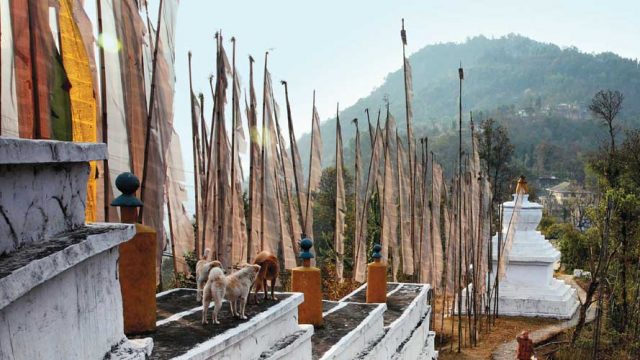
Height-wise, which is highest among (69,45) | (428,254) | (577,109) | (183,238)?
(577,109)

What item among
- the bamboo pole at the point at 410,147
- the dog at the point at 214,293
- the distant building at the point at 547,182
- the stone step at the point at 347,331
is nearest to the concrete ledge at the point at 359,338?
the stone step at the point at 347,331

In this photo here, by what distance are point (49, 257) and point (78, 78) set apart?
15.7 feet

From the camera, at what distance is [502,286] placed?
65.0 feet

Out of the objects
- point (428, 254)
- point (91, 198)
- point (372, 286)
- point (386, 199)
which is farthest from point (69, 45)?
point (428, 254)

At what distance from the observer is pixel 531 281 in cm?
1958

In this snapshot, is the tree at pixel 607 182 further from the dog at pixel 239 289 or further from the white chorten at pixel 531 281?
the dog at pixel 239 289

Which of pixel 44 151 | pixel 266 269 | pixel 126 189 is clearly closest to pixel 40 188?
pixel 44 151

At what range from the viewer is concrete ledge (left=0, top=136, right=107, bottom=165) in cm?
213

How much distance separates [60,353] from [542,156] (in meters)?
108

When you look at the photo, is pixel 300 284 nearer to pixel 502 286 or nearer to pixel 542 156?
pixel 502 286

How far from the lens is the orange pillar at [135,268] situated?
421 centimetres

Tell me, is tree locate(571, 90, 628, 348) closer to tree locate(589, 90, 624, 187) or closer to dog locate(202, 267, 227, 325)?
tree locate(589, 90, 624, 187)

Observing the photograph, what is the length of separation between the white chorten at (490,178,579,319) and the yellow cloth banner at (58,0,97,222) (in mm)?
14820

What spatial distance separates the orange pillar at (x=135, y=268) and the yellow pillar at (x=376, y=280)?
19.9 feet
